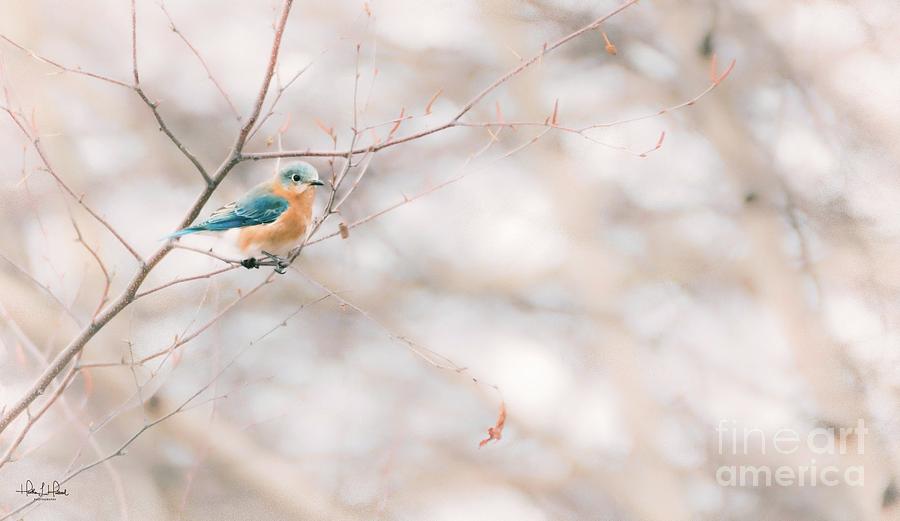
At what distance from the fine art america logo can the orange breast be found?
90.3 inches

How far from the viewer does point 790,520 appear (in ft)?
11.2

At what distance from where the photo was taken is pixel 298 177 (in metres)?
1.42

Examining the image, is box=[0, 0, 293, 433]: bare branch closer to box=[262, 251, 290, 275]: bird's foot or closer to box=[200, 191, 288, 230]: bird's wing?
box=[262, 251, 290, 275]: bird's foot

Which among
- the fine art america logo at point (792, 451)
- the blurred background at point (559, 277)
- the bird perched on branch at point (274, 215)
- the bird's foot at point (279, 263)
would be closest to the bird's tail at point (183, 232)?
the bird perched on branch at point (274, 215)

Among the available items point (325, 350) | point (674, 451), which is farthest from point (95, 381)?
point (674, 451)

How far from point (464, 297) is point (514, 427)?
542mm

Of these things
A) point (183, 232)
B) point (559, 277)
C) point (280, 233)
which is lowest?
point (559, 277)

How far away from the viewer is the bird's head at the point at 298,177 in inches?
55.4

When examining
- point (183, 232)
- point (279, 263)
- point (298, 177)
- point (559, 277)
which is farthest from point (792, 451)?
point (183, 232)

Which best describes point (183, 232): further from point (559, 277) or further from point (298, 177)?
point (559, 277)

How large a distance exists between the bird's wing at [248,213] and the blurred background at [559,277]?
1.53 meters

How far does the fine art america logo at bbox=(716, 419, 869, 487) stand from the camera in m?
3.21

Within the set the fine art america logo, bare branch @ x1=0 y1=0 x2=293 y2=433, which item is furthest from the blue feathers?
the fine art america logo

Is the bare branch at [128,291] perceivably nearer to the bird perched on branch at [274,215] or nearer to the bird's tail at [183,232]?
the bird's tail at [183,232]
